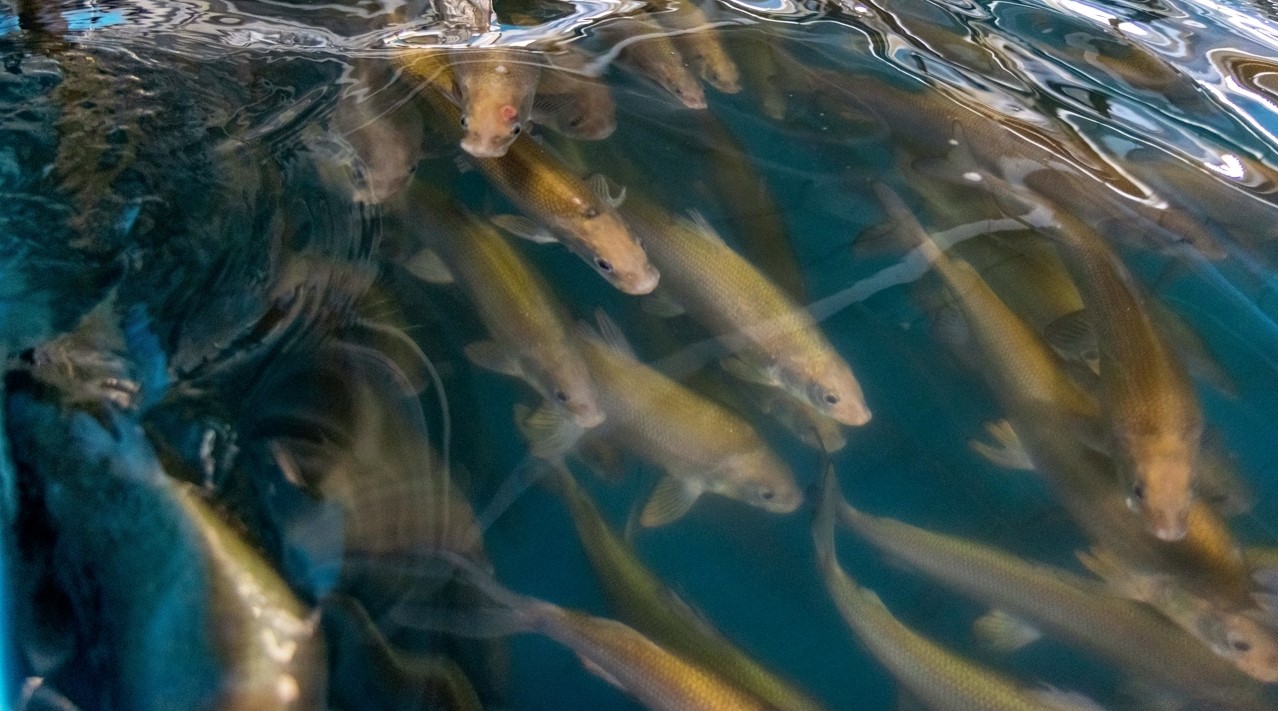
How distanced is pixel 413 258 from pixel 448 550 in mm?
701

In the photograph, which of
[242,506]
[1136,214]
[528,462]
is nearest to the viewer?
[242,506]

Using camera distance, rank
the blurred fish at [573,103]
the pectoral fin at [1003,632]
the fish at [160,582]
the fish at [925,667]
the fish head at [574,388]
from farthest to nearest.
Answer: the blurred fish at [573,103] < the fish head at [574,388] < the pectoral fin at [1003,632] < the fish at [925,667] < the fish at [160,582]

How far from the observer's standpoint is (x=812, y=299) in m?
2.01

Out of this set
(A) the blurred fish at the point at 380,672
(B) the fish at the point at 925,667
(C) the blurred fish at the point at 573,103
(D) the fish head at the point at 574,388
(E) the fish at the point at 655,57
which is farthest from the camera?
(E) the fish at the point at 655,57

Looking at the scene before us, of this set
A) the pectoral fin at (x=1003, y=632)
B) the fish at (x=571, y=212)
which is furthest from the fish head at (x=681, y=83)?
the pectoral fin at (x=1003, y=632)

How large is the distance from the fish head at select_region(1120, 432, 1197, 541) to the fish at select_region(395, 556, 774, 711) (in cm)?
88

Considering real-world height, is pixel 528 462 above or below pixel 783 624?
above

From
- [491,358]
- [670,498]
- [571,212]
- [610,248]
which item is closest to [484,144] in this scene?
[571,212]

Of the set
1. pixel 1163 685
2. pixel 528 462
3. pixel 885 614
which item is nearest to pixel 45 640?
pixel 528 462

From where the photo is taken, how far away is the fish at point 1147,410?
152cm

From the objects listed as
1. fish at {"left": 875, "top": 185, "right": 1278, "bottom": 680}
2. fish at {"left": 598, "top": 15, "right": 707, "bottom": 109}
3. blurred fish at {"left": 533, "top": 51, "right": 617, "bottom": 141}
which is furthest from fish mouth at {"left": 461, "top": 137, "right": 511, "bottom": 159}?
fish at {"left": 875, "top": 185, "right": 1278, "bottom": 680}

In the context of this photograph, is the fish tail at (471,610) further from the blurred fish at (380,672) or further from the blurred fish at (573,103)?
the blurred fish at (573,103)

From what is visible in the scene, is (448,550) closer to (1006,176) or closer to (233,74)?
(233,74)

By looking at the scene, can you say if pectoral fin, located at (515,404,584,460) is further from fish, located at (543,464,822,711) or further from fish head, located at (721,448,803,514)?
fish head, located at (721,448,803,514)
